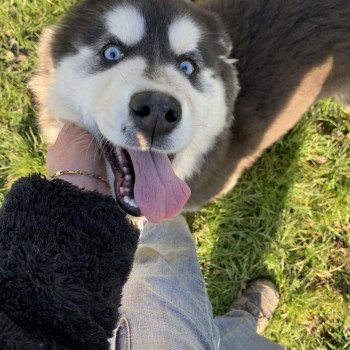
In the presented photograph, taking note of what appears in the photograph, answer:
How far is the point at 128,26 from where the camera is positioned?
1937 mm

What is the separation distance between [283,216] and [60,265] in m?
2.10

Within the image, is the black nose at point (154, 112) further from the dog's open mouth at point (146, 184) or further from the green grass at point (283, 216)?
the green grass at point (283, 216)

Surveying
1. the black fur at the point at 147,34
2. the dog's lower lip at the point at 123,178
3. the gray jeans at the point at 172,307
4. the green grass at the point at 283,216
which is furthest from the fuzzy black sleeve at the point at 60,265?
the green grass at the point at 283,216

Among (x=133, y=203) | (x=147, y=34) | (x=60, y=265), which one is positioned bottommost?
(x=133, y=203)

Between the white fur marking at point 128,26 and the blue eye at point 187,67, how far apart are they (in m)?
0.24

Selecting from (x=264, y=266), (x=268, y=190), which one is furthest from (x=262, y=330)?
(x=268, y=190)

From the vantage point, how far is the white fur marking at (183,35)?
2002 millimetres

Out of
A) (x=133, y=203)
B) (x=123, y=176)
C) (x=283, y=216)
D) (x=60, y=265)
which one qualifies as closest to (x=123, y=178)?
(x=123, y=176)

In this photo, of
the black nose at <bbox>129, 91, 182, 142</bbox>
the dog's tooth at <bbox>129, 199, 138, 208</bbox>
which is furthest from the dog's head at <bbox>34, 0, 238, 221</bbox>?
the dog's tooth at <bbox>129, 199, 138, 208</bbox>

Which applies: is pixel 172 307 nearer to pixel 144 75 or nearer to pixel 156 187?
pixel 156 187

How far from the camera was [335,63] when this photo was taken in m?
2.47

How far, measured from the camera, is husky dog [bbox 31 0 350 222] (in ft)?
5.86

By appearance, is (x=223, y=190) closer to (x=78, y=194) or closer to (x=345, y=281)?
(x=345, y=281)

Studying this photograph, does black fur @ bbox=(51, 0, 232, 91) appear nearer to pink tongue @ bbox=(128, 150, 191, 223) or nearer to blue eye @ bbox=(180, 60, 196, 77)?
blue eye @ bbox=(180, 60, 196, 77)
